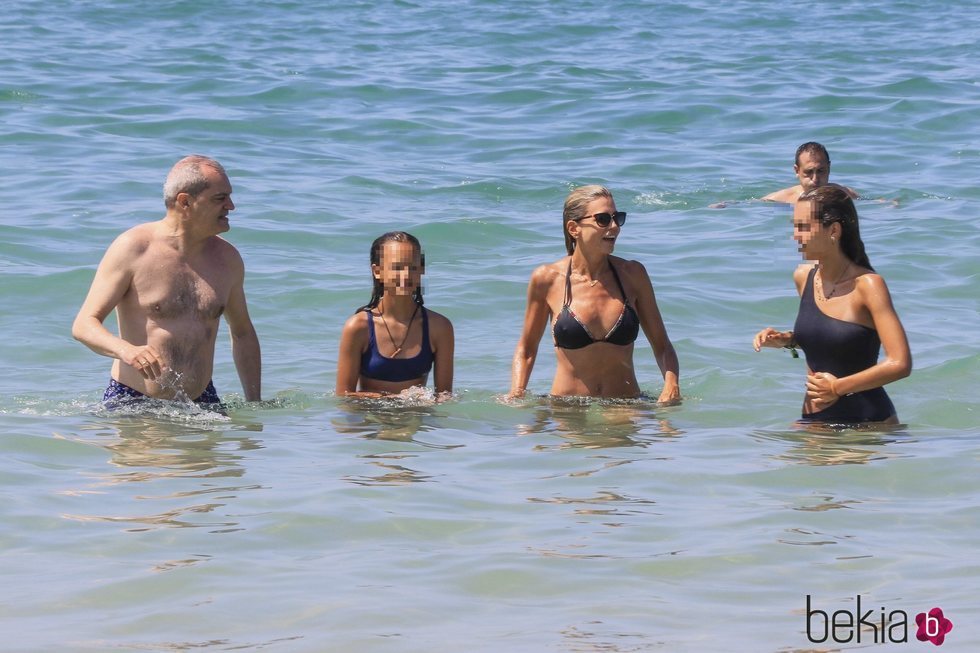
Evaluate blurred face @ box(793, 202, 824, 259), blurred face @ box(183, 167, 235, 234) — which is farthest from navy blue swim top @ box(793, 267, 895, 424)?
blurred face @ box(183, 167, 235, 234)

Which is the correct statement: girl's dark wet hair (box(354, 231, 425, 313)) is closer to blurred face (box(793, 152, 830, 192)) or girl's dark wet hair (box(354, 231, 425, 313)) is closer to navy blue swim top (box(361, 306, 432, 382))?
navy blue swim top (box(361, 306, 432, 382))

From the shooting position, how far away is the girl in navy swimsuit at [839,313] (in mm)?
6059

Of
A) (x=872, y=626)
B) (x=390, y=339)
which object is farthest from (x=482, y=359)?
(x=872, y=626)

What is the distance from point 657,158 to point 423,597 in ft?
37.3

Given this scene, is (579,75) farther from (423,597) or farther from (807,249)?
(423,597)

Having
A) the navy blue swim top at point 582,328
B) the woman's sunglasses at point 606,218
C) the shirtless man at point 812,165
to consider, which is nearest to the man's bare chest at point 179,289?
the navy blue swim top at point 582,328

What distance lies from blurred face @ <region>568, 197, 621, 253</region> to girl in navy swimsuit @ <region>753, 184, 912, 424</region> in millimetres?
983

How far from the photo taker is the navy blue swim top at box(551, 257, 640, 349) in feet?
23.2

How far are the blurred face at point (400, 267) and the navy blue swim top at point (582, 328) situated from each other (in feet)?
2.44

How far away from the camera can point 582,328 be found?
23.3ft

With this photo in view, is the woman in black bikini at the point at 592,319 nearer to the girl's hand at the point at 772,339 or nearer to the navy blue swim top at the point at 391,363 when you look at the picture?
the navy blue swim top at the point at 391,363

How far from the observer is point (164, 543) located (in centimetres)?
496

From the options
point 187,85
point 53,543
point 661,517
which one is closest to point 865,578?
point 661,517

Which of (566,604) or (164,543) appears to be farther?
(164,543)
